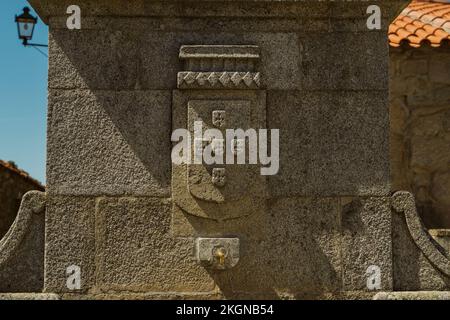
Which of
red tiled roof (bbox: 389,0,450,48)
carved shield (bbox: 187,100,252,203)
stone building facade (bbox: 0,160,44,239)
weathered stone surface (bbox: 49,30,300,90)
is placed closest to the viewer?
carved shield (bbox: 187,100,252,203)

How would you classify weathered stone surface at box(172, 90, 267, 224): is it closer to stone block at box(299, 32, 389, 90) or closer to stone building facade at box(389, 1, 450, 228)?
stone block at box(299, 32, 389, 90)

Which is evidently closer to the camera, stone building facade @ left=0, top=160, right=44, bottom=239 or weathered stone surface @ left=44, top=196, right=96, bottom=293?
weathered stone surface @ left=44, top=196, right=96, bottom=293

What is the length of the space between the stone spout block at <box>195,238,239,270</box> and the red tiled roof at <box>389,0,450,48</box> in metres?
4.66

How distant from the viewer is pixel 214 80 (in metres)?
3.29

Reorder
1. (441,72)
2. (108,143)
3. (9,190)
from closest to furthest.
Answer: (108,143), (441,72), (9,190)

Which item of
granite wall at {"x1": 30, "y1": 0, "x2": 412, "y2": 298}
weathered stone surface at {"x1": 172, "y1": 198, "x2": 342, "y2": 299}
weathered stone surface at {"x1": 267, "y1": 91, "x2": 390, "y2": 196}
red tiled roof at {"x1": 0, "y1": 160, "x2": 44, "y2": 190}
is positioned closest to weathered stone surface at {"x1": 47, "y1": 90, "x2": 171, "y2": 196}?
granite wall at {"x1": 30, "y1": 0, "x2": 412, "y2": 298}

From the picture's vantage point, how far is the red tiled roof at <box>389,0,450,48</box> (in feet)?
23.8

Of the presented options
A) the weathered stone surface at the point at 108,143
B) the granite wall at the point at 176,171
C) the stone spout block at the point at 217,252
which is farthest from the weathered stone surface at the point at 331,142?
the weathered stone surface at the point at 108,143

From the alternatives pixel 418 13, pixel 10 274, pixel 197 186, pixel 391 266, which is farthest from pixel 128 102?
pixel 418 13

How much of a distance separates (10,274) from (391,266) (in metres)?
1.91

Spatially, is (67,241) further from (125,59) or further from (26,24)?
(26,24)

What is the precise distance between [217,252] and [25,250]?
0.96 metres

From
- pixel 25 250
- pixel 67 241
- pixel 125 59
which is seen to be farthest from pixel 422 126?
pixel 25 250
